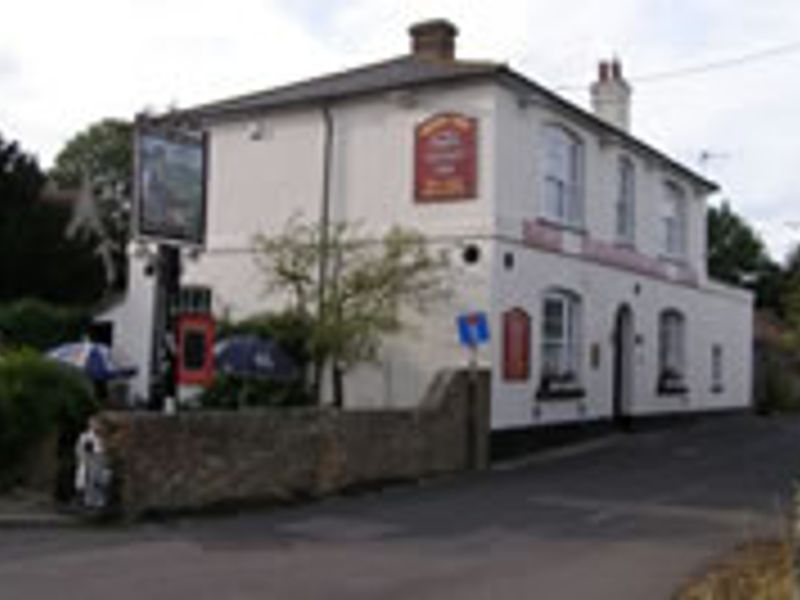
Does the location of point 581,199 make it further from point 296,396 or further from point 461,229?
point 296,396

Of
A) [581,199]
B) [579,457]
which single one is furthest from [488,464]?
[581,199]

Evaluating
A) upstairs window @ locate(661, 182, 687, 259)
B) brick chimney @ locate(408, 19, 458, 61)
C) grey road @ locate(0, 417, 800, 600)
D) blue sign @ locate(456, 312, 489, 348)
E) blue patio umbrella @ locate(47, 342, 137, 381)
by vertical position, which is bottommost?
grey road @ locate(0, 417, 800, 600)

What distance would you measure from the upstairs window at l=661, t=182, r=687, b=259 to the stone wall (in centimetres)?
1167

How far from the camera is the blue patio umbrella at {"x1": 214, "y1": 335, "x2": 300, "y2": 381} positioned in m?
20.3

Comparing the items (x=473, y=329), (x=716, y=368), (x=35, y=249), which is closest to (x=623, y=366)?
(x=716, y=368)

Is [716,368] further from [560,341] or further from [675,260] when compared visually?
[560,341]

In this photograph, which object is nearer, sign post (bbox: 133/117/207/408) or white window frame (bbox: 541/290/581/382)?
sign post (bbox: 133/117/207/408)

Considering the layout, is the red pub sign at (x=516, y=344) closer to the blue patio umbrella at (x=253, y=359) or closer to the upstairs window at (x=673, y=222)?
the blue patio umbrella at (x=253, y=359)

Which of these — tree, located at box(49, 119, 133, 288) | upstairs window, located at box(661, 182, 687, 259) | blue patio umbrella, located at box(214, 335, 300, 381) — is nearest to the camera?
blue patio umbrella, located at box(214, 335, 300, 381)

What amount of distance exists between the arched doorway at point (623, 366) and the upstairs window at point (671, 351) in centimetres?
199

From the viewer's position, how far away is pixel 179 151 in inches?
615

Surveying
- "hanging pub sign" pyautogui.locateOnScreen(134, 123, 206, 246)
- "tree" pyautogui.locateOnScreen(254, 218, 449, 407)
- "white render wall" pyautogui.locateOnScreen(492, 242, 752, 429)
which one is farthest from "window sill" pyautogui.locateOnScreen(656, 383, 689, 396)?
"hanging pub sign" pyautogui.locateOnScreen(134, 123, 206, 246)

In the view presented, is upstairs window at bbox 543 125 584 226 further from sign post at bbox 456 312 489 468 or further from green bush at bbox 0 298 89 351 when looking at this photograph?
green bush at bbox 0 298 89 351

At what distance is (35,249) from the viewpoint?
1292 inches
